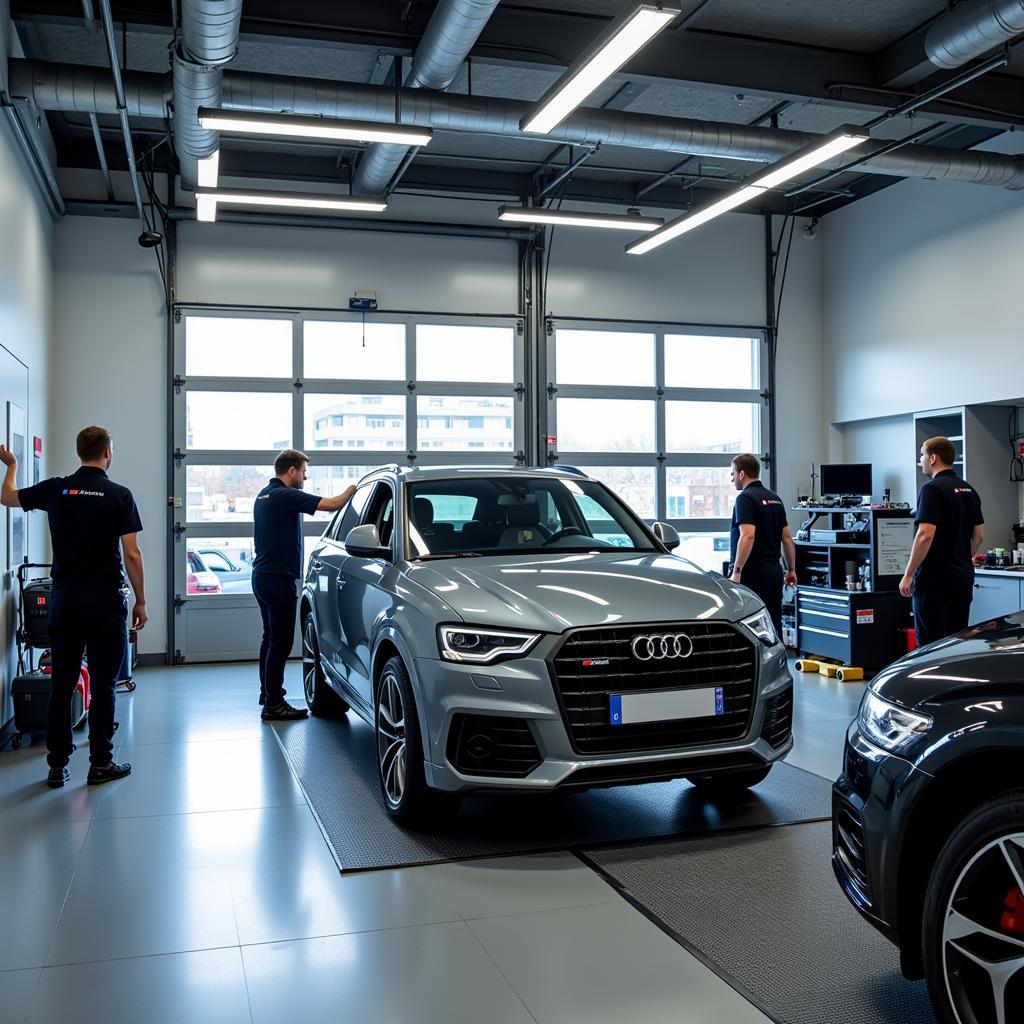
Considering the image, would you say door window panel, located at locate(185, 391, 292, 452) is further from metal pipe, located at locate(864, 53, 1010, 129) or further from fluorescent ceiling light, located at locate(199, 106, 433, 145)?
metal pipe, located at locate(864, 53, 1010, 129)

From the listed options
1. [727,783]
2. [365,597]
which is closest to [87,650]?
[365,597]

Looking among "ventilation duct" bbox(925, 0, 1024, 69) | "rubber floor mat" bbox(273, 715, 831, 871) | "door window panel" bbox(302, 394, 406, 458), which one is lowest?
"rubber floor mat" bbox(273, 715, 831, 871)

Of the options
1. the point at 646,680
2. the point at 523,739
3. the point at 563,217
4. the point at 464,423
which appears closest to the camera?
the point at 523,739

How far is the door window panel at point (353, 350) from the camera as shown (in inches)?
407

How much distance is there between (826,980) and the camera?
2.74m

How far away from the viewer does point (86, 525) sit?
5020 millimetres

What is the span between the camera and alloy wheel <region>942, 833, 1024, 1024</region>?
75.8 inches

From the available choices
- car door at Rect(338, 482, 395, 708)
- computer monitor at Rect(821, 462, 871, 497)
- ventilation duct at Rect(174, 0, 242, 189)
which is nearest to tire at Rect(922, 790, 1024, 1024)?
car door at Rect(338, 482, 395, 708)

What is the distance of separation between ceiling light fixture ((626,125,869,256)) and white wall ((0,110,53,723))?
5.55 meters

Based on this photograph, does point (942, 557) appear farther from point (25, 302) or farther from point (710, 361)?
point (25, 302)

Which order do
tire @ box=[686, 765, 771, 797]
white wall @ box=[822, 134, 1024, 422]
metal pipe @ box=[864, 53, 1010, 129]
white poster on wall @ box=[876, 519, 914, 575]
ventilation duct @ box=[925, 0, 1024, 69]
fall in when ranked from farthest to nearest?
white wall @ box=[822, 134, 1024, 422] → white poster on wall @ box=[876, 519, 914, 575] → metal pipe @ box=[864, 53, 1010, 129] → ventilation duct @ box=[925, 0, 1024, 69] → tire @ box=[686, 765, 771, 797]

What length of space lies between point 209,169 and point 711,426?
6.34 metres

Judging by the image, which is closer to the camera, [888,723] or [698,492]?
[888,723]

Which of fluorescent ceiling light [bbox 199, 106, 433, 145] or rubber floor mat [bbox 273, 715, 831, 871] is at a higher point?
fluorescent ceiling light [bbox 199, 106, 433, 145]
